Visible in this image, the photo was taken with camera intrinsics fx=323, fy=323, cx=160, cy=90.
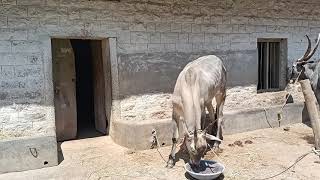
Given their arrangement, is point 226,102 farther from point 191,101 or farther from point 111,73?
point 191,101

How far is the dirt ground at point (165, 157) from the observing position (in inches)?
207

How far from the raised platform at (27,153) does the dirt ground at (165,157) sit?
11cm

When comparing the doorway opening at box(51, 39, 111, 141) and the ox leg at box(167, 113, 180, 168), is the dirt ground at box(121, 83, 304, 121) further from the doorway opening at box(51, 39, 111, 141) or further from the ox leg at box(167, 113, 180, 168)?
the ox leg at box(167, 113, 180, 168)

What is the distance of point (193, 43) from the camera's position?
7.61m

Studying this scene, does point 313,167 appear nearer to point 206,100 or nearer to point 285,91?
point 206,100

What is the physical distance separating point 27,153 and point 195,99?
297 cm

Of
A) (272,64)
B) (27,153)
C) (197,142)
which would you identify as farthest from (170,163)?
(272,64)

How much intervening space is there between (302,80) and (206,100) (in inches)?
76.6

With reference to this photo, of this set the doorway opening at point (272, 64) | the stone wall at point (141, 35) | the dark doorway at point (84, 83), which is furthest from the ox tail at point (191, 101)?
the doorway opening at point (272, 64)

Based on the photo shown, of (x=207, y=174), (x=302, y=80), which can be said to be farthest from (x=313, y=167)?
(x=207, y=174)

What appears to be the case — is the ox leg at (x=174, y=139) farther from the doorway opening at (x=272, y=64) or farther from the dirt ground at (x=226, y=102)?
the doorway opening at (x=272, y=64)

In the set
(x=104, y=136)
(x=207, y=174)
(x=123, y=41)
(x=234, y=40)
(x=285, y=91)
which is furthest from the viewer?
(x=285, y=91)

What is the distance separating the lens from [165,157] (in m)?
6.07

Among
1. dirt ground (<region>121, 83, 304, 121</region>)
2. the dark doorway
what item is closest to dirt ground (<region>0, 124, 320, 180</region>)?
dirt ground (<region>121, 83, 304, 121</region>)
